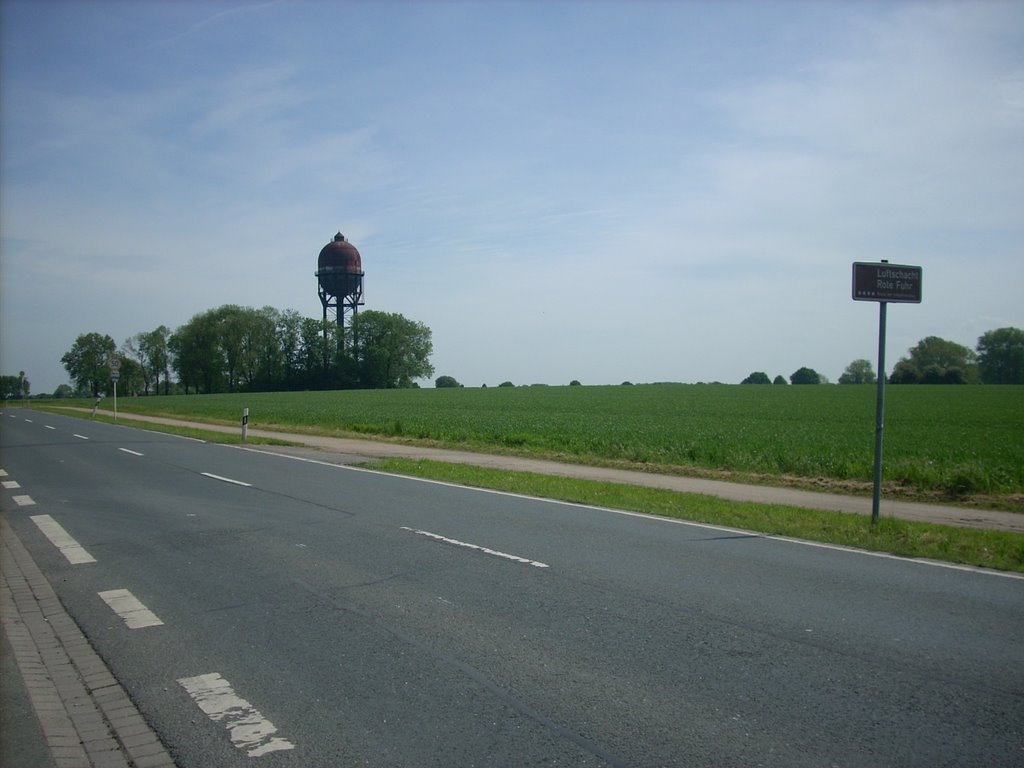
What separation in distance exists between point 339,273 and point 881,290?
348 feet

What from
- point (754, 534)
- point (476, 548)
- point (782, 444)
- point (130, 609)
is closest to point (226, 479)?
point (476, 548)

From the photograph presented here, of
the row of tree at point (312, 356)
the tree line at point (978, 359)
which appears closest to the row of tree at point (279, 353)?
the row of tree at point (312, 356)

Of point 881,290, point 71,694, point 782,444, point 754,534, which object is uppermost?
point 881,290

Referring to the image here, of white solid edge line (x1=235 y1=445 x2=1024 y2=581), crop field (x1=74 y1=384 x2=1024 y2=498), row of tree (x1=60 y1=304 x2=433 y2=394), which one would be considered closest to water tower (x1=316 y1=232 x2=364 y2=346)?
row of tree (x1=60 y1=304 x2=433 y2=394)

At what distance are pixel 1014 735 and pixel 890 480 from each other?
12.7 meters

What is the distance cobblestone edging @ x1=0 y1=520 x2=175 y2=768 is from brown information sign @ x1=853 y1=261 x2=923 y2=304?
952cm

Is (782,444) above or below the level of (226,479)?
above

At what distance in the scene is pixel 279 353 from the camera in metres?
137

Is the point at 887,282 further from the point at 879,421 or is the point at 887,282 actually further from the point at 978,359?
the point at 978,359

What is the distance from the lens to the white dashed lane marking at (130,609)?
6.62 metres

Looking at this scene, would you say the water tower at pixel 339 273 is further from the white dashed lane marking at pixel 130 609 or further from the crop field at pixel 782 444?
the white dashed lane marking at pixel 130 609

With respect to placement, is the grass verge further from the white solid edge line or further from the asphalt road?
the asphalt road

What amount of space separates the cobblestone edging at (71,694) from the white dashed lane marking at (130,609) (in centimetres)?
37

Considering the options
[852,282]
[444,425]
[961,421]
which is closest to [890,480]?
[852,282]
